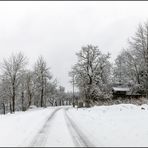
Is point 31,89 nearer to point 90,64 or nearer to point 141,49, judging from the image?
point 90,64

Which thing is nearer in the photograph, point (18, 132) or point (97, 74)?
point (18, 132)

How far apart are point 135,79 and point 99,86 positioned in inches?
345

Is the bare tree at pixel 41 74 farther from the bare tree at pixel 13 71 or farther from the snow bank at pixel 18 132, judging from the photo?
the snow bank at pixel 18 132

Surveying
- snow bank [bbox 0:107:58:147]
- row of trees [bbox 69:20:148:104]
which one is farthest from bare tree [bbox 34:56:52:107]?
snow bank [bbox 0:107:58:147]

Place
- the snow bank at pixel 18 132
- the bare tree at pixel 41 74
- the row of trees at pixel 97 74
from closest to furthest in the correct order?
the snow bank at pixel 18 132, the row of trees at pixel 97 74, the bare tree at pixel 41 74

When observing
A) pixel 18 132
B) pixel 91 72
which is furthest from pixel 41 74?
pixel 18 132

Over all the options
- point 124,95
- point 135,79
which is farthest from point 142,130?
point 124,95

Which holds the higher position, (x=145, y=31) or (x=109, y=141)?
(x=145, y=31)

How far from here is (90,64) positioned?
5881 cm

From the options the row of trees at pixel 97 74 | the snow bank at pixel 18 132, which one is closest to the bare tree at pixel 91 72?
the row of trees at pixel 97 74

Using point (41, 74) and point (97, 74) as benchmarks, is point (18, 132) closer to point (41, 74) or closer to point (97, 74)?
point (97, 74)

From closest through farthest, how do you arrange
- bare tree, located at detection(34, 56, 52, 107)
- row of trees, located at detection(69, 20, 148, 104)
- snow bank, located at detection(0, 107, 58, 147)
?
snow bank, located at detection(0, 107, 58, 147) < row of trees, located at detection(69, 20, 148, 104) < bare tree, located at detection(34, 56, 52, 107)

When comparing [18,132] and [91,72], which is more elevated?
[91,72]

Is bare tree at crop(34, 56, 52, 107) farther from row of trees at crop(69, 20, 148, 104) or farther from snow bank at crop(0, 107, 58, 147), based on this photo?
snow bank at crop(0, 107, 58, 147)
